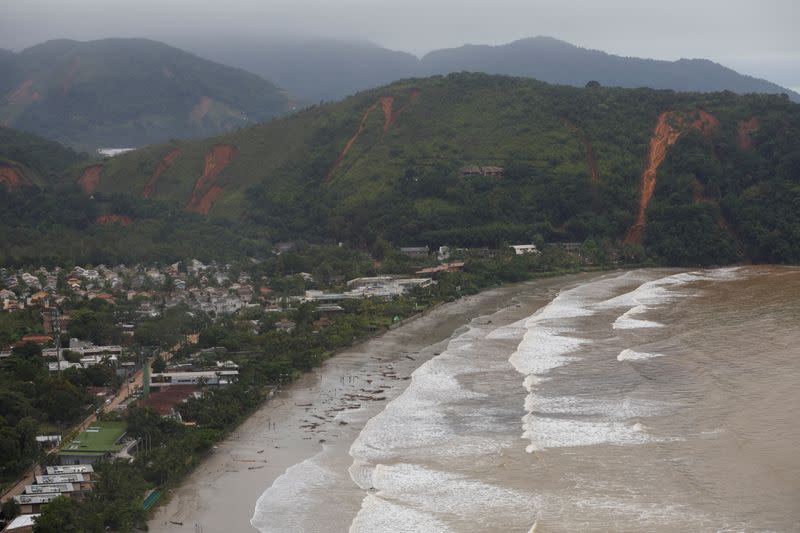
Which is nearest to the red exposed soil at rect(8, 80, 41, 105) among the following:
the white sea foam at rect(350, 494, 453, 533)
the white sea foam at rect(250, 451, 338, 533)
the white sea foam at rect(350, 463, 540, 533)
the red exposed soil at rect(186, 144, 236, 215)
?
the red exposed soil at rect(186, 144, 236, 215)

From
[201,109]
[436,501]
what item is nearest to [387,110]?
[436,501]

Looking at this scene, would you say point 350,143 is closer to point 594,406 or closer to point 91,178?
point 91,178

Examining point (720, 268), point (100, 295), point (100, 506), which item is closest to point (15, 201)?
point (100, 295)

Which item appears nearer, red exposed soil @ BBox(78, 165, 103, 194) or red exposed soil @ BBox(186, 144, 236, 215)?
red exposed soil @ BBox(186, 144, 236, 215)

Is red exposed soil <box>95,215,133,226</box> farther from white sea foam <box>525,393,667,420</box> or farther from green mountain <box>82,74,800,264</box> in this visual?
white sea foam <box>525,393,667,420</box>

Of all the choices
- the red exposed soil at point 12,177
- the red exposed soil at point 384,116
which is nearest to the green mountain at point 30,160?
the red exposed soil at point 12,177
